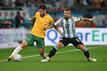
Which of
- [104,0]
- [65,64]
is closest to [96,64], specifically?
[65,64]

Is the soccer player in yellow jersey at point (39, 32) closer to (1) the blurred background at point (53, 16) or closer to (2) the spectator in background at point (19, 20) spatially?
(1) the blurred background at point (53, 16)

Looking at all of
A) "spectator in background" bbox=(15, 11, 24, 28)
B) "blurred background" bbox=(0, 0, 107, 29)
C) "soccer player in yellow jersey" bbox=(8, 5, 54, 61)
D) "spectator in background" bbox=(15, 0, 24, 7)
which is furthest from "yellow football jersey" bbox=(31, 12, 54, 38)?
"spectator in background" bbox=(15, 0, 24, 7)

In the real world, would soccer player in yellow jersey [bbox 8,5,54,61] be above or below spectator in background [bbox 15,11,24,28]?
above

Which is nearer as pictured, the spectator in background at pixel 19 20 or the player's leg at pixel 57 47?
the player's leg at pixel 57 47

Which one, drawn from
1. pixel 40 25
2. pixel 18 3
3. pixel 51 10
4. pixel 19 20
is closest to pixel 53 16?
pixel 51 10

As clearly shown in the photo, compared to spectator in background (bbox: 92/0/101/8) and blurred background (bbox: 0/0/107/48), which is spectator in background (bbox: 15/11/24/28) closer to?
blurred background (bbox: 0/0/107/48)

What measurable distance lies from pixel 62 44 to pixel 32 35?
114 centimetres

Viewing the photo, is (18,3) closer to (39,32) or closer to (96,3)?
(96,3)

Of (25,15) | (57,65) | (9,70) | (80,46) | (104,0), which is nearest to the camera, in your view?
(9,70)

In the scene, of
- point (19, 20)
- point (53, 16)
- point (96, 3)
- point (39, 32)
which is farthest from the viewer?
point (96, 3)

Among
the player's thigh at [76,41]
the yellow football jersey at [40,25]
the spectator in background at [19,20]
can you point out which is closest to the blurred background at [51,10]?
the spectator in background at [19,20]

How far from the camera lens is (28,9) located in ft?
110

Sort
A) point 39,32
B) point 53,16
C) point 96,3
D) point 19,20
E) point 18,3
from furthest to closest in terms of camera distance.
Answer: point 96,3, point 18,3, point 53,16, point 19,20, point 39,32

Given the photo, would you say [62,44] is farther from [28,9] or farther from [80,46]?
[28,9]
